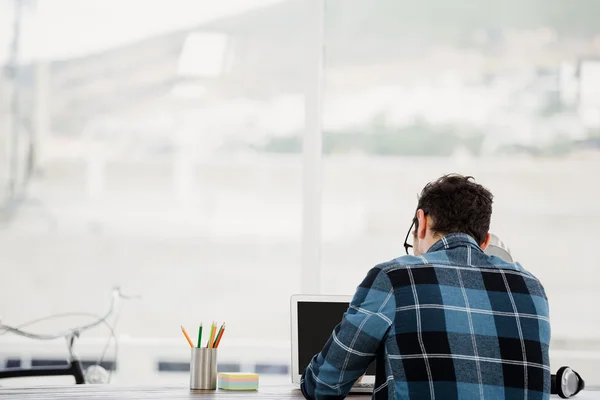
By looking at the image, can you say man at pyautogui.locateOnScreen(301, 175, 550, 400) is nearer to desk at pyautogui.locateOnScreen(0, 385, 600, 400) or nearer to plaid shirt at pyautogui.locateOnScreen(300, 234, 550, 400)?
plaid shirt at pyautogui.locateOnScreen(300, 234, 550, 400)

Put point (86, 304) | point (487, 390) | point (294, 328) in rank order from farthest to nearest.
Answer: point (86, 304) → point (294, 328) → point (487, 390)

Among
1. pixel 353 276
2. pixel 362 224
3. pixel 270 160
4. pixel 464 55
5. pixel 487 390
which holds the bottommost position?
pixel 487 390

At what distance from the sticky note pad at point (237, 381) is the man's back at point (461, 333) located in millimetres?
839

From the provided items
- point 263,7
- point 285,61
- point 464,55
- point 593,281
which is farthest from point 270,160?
point 593,281

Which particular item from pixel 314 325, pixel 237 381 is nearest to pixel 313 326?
pixel 314 325

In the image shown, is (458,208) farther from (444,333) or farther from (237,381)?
(237,381)

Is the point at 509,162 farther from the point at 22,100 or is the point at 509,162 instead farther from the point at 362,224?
A: the point at 22,100

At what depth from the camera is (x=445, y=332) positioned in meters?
1.69

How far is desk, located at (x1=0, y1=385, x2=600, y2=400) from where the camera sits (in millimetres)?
2258

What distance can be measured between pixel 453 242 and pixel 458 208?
0.28ft

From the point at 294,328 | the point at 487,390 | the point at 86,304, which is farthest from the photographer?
the point at 86,304

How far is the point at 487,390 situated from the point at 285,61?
2804 millimetres

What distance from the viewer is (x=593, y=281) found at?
4.18 metres

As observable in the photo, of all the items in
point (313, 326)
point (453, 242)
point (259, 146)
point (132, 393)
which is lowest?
point (132, 393)
